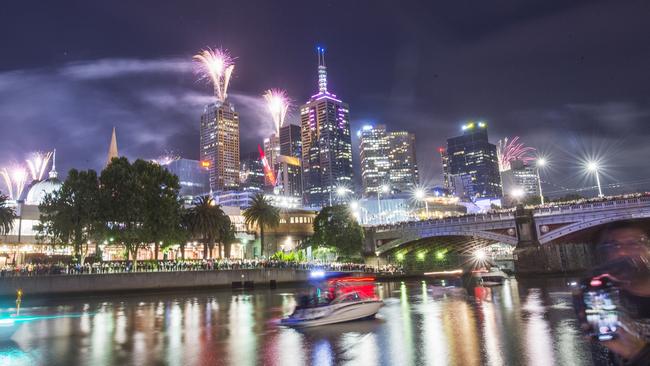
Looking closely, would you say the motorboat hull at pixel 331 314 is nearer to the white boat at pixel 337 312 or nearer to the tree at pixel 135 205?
the white boat at pixel 337 312

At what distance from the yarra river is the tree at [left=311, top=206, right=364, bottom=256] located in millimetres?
58862

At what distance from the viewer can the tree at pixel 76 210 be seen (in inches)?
2596

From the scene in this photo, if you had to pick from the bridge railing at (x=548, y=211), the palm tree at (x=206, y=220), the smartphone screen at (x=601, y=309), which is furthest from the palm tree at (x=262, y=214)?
the smartphone screen at (x=601, y=309)

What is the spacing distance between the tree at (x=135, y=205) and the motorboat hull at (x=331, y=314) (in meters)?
44.9

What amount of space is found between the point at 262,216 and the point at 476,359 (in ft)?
255

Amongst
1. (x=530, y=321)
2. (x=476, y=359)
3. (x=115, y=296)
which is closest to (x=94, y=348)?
(x=476, y=359)

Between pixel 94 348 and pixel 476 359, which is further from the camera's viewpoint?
pixel 94 348

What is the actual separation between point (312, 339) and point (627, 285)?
48.6 feet

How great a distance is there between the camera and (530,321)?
2581cm

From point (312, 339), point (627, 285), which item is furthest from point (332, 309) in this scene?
point (627, 285)

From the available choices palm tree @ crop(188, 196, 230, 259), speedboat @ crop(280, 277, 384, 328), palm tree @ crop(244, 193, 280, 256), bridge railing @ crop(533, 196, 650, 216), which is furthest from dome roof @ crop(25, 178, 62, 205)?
bridge railing @ crop(533, 196, 650, 216)

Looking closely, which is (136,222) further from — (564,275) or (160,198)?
(564,275)

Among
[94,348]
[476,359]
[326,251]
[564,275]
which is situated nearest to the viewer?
[476,359]

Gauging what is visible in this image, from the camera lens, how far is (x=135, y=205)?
66688 millimetres
